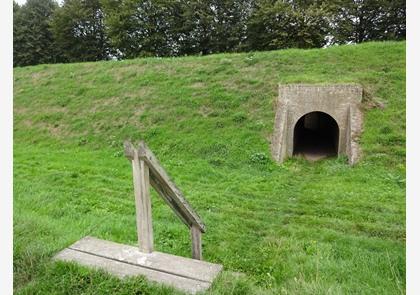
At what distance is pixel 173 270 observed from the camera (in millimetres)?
3223

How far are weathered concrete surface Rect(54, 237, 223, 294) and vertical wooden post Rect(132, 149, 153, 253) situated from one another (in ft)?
0.45

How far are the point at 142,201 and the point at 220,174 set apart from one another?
6324mm

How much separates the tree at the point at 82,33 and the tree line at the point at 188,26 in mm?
103

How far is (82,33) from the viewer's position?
3609 cm

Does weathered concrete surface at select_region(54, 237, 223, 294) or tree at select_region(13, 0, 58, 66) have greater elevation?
tree at select_region(13, 0, 58, 66)

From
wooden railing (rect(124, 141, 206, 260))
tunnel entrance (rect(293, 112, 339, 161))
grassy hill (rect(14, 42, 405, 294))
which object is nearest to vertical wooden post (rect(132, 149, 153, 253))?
wooden railing (rect(124, 141, 206, 260))

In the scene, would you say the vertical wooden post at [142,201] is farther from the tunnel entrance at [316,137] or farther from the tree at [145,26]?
the tree at [145,26]

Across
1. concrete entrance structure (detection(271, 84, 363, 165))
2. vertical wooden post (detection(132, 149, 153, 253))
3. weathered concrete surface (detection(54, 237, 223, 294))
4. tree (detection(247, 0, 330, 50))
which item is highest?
tree (detection(247, 0, 330, 50))

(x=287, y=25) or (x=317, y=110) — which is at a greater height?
(x=287, y=25)

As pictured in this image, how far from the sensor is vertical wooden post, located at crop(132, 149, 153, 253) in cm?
333

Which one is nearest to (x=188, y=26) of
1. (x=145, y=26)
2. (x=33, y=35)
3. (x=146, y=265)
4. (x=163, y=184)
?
(x=145, y=26)

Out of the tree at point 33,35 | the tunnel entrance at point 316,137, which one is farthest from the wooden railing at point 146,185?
the tree at point 33,35

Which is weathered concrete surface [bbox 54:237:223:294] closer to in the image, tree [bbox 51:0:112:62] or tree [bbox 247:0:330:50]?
tree [bbox 247:0:330:50]

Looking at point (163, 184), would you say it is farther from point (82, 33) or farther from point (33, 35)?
point (33, 35)
